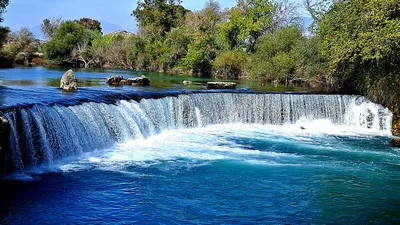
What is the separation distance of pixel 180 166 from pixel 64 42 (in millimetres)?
44018

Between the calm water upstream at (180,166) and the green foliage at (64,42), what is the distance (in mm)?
36808

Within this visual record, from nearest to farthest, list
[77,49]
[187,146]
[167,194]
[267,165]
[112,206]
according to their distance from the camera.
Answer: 1. [112,206]
2. [167,194]
3. [267,165]
4. [187,146]
5. [77,49]

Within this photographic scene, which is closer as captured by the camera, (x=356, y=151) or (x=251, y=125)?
(x=356, y=151)

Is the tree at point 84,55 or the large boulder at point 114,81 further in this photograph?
the tree at point 84,55

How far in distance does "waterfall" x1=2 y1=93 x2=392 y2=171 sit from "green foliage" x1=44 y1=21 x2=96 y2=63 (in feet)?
122

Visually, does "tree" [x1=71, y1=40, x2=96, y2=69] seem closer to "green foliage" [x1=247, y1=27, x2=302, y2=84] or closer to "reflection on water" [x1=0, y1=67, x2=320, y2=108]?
"reflection on water" [x1=0, y1=67, x2=320, y2=108]

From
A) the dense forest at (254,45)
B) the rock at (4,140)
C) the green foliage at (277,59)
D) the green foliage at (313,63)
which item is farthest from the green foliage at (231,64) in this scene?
the rock at (4,140)

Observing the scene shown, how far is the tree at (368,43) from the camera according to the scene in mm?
17516

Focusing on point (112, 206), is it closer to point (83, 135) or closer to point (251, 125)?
point (83, 135)

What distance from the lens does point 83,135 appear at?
39.4 feet

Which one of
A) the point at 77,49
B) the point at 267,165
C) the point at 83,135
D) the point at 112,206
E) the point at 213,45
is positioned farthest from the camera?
the point at 77,49

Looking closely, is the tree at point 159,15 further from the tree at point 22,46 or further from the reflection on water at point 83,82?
the reflection on water at point 83,82

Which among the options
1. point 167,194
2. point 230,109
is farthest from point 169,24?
point 167,194

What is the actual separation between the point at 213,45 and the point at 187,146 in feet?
98.5
